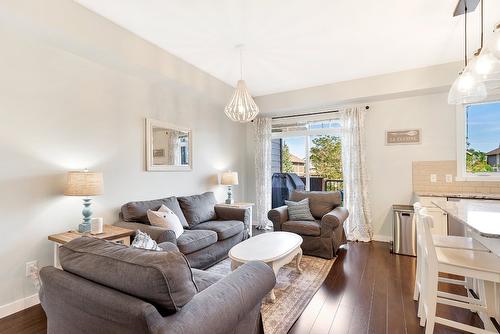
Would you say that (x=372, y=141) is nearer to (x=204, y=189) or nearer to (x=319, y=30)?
(x=319, y=30)

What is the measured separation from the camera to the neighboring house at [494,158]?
150 inches

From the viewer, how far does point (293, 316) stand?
7.14 ft

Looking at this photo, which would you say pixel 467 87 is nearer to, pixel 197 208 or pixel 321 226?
pixel 321 226

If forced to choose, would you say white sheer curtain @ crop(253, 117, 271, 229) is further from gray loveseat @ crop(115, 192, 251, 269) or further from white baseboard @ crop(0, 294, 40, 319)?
white baseboard @ crop(0, 294, 40, 319)

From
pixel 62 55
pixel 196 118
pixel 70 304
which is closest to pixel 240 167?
pixel 196 118

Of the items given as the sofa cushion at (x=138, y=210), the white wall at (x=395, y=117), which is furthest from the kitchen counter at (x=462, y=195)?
the sofa cushion at (x=138, y=210)

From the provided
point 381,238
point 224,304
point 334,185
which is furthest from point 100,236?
point 381,238

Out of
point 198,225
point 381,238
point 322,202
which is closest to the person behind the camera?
point 198,225

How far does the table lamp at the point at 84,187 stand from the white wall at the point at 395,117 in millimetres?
3635

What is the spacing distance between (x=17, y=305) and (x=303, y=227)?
3188 millimetres

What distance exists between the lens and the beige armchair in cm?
355

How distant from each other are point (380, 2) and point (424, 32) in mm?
908

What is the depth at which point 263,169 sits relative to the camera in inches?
215

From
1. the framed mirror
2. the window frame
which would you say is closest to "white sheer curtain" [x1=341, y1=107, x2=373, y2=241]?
the window frame
